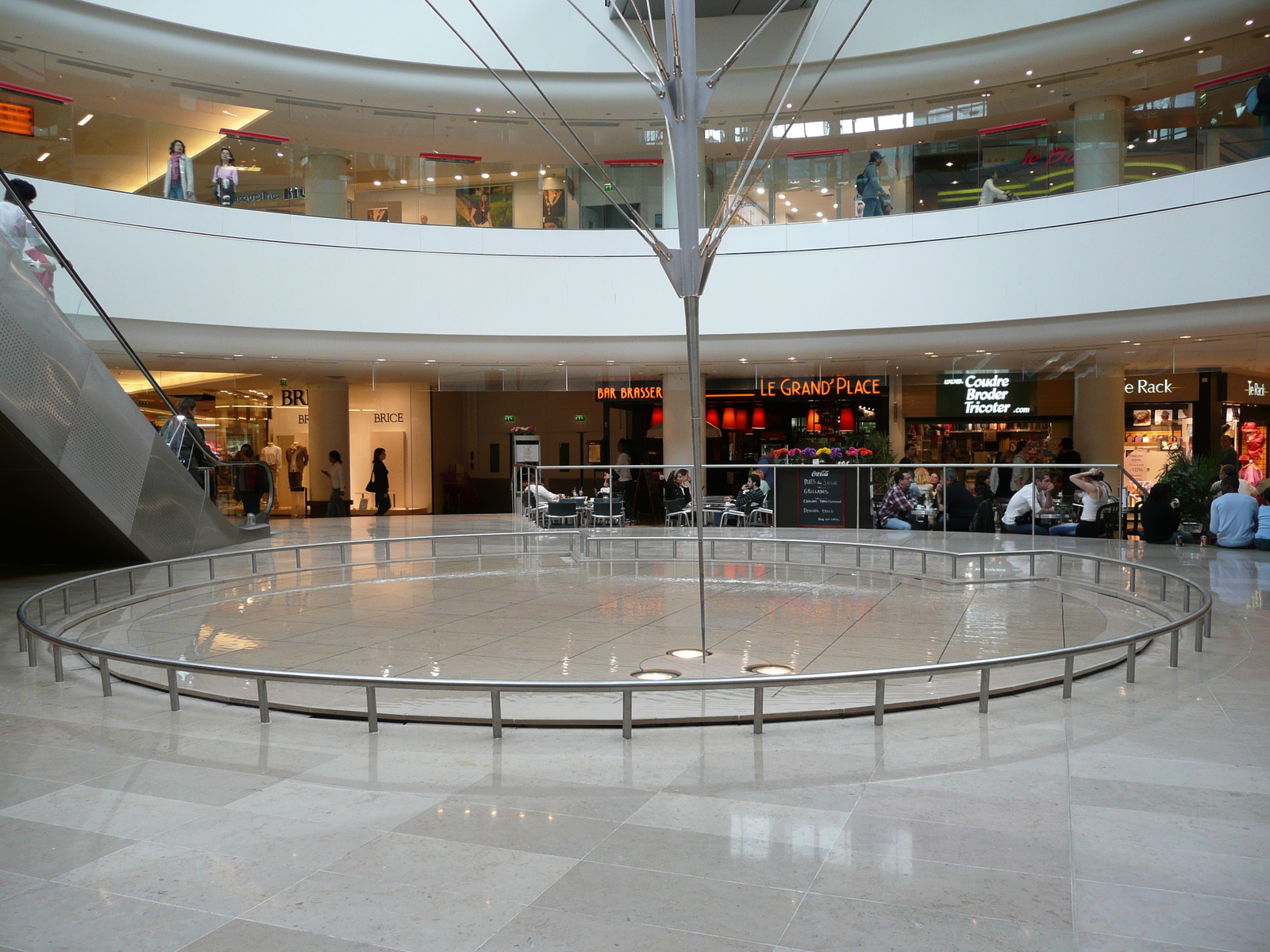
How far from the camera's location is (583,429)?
29094mm

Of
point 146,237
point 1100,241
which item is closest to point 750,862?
point 1100,241

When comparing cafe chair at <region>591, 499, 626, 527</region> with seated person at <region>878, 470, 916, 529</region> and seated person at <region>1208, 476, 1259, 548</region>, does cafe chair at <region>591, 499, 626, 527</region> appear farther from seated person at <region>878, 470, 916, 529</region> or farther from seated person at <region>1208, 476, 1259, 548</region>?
seated person at <region>1208, 476, 1259, 548</region>

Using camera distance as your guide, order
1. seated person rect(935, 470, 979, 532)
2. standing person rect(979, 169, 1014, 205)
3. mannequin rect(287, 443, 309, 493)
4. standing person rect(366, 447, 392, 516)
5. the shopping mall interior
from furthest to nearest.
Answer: mannequin rect(287, 443, 309, 493) < standing person rect(366, 447, 392, 516) < standing person rect(979, 169, 1014, 205) < seated person rect(935, 470, 979, 532) < the shopping mall interior

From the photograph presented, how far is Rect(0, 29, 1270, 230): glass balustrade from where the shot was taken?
1544 cm

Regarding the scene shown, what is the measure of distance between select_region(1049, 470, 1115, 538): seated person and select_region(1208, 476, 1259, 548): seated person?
1.47m

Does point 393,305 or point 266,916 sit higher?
point 393,305

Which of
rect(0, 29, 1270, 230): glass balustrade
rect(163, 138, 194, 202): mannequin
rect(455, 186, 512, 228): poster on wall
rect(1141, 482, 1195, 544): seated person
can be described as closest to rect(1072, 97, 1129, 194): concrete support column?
rect(0, 29, 1270, 230): glass balustrade

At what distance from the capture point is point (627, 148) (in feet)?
65.1

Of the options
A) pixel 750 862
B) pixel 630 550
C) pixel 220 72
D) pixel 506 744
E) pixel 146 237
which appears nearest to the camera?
pixel 750 862

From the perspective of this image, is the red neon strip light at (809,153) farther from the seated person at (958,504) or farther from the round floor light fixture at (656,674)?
the round floor light fixture at (656,674)

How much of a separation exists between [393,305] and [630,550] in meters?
7.28

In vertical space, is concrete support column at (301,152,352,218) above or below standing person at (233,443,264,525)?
above

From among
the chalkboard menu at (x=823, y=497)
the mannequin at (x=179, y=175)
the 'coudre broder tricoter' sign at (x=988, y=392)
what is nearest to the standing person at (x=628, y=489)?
the chalkboard menu at (x=823, y=497)

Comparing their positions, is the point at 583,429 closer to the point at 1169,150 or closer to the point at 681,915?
the point at 1169,150
